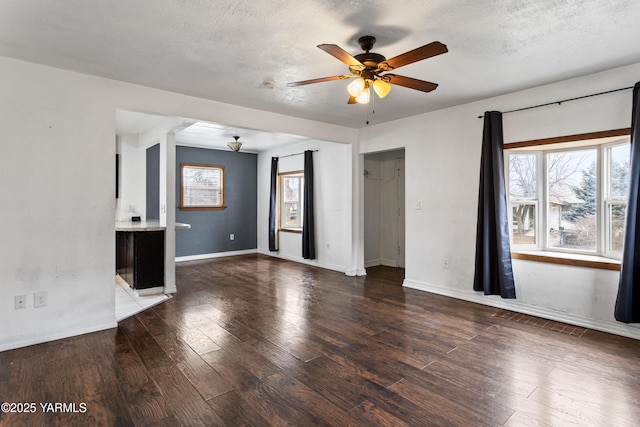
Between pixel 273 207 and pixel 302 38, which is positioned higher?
pixel 302 38

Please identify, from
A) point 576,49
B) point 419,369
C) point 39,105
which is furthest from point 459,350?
point 39,105

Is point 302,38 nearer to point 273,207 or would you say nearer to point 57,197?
point 57,197

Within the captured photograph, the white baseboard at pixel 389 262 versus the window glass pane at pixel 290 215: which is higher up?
the window glass pane at pixel 290 215

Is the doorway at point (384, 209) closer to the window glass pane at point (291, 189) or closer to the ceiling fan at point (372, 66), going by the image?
the window glass pane at point (291, 189)

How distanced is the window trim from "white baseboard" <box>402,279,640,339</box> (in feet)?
1.78

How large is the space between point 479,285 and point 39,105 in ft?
16.3

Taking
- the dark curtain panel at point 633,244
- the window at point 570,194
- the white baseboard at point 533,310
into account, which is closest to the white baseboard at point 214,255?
the white baseboard at point 533,310

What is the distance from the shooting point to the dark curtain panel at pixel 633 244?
9.65ft

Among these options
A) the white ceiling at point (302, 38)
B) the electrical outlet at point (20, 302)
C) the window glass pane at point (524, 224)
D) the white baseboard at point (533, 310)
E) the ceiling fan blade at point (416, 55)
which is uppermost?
the white ceiling at point (302, 38)

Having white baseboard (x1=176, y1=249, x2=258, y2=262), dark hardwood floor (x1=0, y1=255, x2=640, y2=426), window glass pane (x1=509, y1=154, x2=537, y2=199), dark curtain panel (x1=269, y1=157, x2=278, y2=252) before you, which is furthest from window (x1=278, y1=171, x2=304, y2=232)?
window glass pane (x1=509, y1=154, x2=537, y2=199)

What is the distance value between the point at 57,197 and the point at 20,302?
38.4 inches

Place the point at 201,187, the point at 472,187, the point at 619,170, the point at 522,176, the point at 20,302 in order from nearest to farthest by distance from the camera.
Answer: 1. the point at 20,302
2. the point at 619,170
3. the point at 522,176
4. the point at 472,187
5. the point at 201,187

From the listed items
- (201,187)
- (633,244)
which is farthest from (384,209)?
(633,244)

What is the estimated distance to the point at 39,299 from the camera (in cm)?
304
